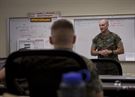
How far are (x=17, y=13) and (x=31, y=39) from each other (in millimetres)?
635

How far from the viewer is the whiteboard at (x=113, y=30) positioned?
5488mm

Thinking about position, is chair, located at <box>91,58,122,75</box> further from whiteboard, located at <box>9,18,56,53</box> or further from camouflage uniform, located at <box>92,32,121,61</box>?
whiteboard, located at <box>9,18,56,53</box>

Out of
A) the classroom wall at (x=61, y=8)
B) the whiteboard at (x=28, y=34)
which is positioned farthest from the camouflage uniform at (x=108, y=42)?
the whiteboard at (x=28, y=34)

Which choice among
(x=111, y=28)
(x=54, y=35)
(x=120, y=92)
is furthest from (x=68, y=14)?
(x=54, y=35)

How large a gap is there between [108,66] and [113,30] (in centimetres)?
300

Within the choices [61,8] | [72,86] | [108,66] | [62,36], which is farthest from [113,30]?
[72,86]

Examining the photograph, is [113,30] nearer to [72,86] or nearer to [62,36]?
[62,36]

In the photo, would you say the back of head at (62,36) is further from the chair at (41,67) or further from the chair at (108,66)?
the chair at (108,66)

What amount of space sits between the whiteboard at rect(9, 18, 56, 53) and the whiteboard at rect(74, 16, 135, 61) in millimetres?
678

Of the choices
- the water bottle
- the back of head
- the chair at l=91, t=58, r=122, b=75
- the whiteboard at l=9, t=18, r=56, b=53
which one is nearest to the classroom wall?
the whiteboard at l=9, t=18, r=56, b=53

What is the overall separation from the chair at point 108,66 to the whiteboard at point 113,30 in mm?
2730

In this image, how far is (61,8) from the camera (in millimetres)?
5824

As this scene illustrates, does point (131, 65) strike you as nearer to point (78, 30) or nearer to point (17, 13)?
point (78, 30)

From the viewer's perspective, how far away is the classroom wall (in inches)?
221
